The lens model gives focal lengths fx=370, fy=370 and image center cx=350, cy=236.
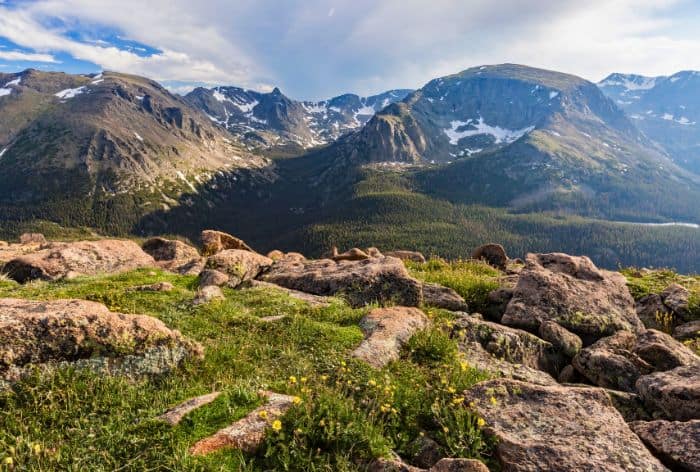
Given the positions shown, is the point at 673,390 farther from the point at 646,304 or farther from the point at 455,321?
the point at 646,304

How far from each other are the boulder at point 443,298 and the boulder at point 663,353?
238 inches

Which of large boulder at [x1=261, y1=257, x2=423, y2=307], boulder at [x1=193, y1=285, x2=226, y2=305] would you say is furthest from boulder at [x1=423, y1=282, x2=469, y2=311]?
boulder at [x1=193, y1=285, x2=226, y2=305]

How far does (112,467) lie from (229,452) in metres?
Answer: 1.70

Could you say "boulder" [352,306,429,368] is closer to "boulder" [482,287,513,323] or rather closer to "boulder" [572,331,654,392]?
"boulder" [572,331,654,392]

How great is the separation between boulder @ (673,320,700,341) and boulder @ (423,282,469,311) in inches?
288

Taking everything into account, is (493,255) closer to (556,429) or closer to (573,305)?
(573,305)

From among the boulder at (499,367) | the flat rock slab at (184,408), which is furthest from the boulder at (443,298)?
the flat rock slab at (184,408)

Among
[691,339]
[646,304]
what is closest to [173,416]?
[691,339]

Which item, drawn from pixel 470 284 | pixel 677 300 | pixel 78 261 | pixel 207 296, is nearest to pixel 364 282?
pixel 470 284

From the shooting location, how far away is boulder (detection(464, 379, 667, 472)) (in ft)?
20.7

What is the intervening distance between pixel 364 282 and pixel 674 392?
423 inches

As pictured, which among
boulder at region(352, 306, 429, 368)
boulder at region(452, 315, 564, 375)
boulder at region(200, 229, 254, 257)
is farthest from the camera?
boulder at region(200, 229, 254, 257)

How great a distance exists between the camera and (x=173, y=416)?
661 centimetres

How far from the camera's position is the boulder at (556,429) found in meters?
6.32
